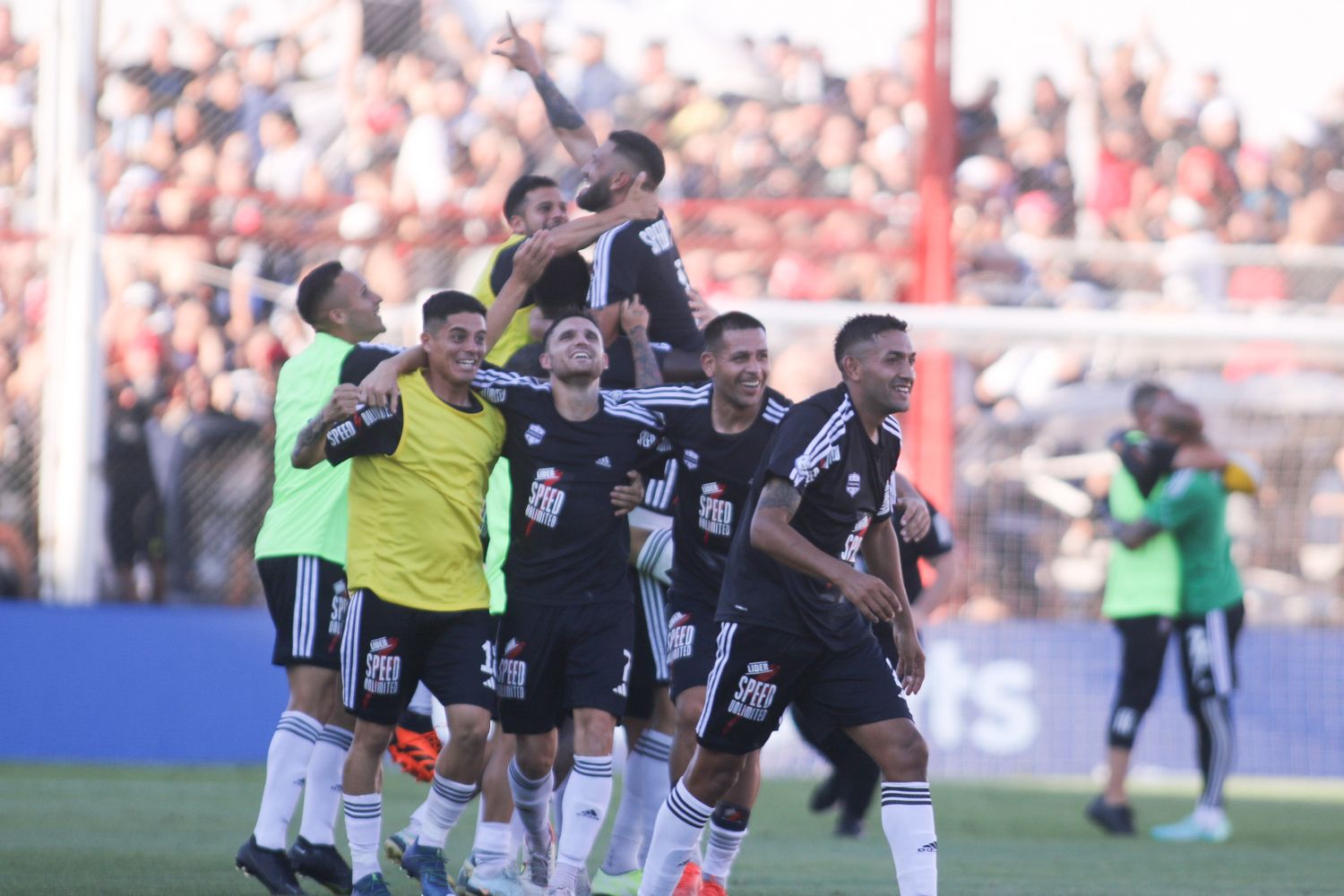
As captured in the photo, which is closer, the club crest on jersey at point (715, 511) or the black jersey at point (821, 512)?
the black jersey at point (821, 512)

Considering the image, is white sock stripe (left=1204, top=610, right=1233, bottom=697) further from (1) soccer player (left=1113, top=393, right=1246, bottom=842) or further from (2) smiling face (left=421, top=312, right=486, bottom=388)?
(2) smiling face (left=421, top=312, right=486, bottom=388)

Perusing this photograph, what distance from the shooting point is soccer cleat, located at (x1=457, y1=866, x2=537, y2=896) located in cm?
708

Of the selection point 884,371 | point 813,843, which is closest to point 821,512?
point 884,371

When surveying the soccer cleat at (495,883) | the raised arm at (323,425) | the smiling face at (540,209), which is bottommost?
the soccer cleat at (495,883)

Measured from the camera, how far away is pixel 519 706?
714 cm

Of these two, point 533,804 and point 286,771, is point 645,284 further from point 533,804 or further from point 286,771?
point 286,771

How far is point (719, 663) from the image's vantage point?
6.38 metres

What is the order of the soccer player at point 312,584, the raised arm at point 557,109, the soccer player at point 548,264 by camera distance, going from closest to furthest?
the soccer player at point 312,584 → the soccer player at point 548,264 → the raised arm at point 557,109

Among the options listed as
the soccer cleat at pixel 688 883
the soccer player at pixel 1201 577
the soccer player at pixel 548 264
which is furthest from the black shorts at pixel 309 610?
the soccer player at pixel 1201 577

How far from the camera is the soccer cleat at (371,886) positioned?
670 centimetres

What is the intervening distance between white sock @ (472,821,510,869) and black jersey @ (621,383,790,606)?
1.11m

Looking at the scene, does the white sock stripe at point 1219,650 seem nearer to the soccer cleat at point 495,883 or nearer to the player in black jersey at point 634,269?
the player in black jersey at point 634,269

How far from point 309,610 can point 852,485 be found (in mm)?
2477

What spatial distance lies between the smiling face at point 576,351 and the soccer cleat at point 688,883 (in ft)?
5.98
